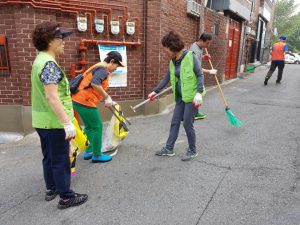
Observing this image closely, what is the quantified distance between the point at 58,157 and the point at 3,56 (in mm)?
3180

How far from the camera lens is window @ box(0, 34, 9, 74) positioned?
4898mm

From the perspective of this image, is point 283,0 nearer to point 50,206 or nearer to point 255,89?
point 255,89

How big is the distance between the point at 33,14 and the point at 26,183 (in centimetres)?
289

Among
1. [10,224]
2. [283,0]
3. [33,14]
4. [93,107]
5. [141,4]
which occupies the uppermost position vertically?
[283,0]

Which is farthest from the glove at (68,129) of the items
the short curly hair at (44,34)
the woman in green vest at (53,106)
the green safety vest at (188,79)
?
the green safety vest at (188,79)

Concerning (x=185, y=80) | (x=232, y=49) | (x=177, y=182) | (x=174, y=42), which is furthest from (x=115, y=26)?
(x=232, y=49)

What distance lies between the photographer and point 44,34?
2.52 metres

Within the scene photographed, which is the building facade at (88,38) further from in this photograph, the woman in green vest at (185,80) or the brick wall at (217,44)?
the woman in green vest at (185,80)

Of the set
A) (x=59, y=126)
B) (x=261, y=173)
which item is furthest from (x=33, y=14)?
(x=261, y=173)

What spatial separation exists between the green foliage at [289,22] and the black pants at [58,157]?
50.6m

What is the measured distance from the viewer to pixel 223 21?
10344 millimetres

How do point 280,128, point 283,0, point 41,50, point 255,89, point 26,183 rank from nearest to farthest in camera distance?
point 41,50
point 26,183
point 280,128
point 255,89
point 283,0

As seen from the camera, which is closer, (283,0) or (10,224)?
(10,224)

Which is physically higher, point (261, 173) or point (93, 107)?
point (93, 107)
